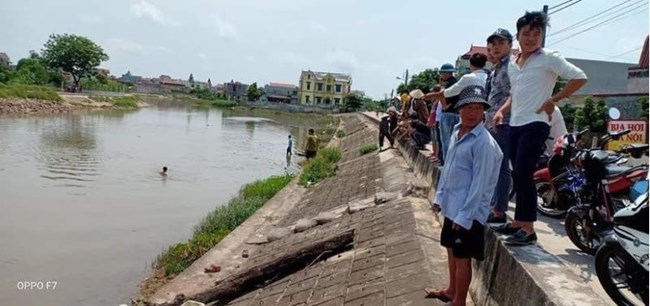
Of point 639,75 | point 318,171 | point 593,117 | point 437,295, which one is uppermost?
point 639,75

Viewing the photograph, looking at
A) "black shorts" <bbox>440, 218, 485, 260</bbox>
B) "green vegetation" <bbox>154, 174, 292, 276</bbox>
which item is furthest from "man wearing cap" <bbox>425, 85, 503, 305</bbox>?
"green vegetation" <bbox>154, 174, 292, 276</bbox>

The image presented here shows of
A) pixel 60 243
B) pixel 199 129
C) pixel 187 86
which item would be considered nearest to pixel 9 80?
pixel 199 129

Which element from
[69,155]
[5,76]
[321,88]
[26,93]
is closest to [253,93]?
[321,88]

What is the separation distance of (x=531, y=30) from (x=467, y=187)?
1.20m

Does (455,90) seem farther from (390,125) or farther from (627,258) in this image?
(390,125)

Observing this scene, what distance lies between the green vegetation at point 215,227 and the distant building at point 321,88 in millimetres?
78646

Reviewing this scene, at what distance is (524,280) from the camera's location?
3139 mm

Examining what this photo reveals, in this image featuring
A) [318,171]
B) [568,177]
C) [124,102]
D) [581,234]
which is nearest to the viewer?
[581,234]

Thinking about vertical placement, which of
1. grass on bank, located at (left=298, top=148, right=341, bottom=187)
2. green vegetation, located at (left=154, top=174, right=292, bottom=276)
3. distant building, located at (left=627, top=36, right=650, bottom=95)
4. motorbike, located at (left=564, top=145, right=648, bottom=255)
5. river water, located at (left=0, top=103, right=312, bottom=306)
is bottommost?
river water, located at (left=0, top=103, right=312, bottom=306)

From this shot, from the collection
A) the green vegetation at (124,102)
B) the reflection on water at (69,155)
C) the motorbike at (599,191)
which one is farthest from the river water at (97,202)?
the green vegetation at (124,102)

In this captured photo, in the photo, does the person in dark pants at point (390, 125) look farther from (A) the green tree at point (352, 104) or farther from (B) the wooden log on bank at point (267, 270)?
(A) the green tree at point (352, 104)

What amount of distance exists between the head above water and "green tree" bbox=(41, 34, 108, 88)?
260 ft

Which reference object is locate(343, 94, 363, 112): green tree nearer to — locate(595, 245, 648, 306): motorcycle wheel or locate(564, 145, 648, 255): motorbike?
locate(564, 145, 648, 255): motorbike

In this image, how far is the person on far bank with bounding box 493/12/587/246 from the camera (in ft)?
11.7
